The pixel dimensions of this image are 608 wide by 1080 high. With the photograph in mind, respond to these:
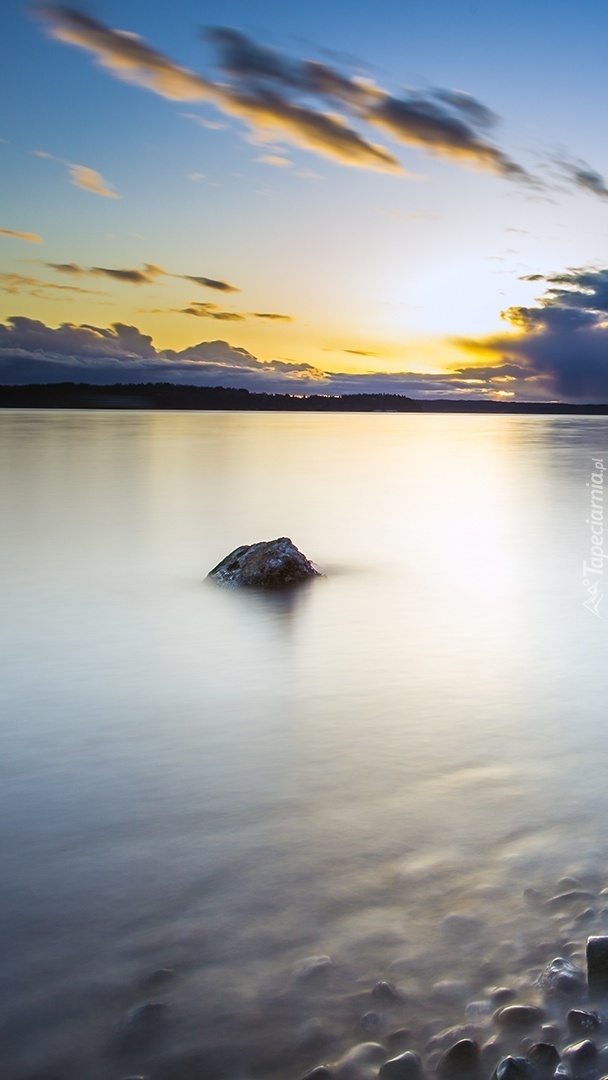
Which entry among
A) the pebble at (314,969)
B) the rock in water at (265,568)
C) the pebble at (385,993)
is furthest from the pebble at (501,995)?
the rock in water at (265,568)

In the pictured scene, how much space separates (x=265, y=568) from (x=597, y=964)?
26.3 feet

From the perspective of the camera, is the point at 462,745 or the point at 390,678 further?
the point at 390,678

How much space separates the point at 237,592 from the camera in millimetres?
10578

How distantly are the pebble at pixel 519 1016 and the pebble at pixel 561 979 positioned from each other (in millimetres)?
115

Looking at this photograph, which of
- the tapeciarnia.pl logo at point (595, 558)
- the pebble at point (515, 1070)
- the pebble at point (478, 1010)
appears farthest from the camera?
the tapeciarnia.pl logo at point (595, 558)

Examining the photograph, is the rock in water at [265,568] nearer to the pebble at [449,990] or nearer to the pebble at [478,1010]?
the pebble at [449,990]

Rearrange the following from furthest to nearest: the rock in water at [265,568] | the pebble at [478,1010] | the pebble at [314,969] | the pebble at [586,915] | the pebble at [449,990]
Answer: the rock in water at [265,568]
the pebble at [586,915]
the pebble at [314,969]
the pebble at [449,990]
the pebble at [478,1010]

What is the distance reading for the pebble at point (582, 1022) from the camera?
283 centimetres

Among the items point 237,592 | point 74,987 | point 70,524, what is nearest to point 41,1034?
point 74,987

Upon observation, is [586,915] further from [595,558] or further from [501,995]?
[595,558]

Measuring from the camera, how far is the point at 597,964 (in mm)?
3111

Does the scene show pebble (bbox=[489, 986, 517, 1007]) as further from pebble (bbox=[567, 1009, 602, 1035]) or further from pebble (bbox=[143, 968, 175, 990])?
pebble (bbox=[143, 968, 175, 990])

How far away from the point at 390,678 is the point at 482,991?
409 centimetres

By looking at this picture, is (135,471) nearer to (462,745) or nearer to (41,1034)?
(462,745)
